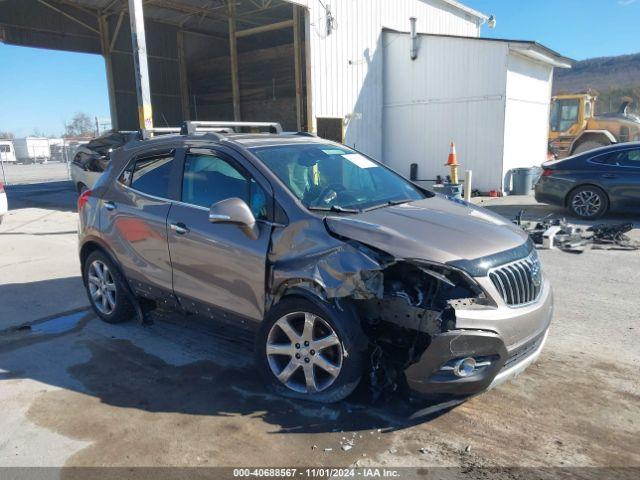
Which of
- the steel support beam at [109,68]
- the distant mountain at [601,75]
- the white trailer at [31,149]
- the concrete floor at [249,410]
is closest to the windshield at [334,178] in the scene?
the concrete floor at [249,410]

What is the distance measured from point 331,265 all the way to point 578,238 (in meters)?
6.20

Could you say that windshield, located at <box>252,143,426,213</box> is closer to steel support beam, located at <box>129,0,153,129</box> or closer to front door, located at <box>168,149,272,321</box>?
front door, located at <box>168,149,272,321</box>

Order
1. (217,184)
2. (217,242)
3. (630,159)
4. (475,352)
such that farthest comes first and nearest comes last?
(630,159), (217,184), (217,242), (475,352)

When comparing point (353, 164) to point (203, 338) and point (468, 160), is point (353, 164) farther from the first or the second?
point (468, 160)

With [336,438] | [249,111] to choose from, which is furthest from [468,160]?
[336,438]

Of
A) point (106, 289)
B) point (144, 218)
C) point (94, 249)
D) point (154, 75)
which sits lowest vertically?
point (106, 289)

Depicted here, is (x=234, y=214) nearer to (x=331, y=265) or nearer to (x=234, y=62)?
(x=331, y=265)

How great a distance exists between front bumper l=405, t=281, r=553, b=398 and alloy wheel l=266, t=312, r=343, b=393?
1.77ft

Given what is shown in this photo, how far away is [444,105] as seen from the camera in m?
15.0

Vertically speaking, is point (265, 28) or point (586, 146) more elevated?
point (265, 28)

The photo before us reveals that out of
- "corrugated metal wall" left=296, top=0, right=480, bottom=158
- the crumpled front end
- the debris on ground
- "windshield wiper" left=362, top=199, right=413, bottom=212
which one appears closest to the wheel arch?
the crumpled front end

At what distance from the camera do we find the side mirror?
3.56m

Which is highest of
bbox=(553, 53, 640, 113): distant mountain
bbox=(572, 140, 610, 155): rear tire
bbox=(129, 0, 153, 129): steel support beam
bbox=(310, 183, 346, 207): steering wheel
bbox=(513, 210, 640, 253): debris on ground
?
bbox=(553, 53, 640, 113): distant mountain

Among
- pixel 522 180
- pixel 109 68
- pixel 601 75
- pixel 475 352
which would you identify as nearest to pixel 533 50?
pixel 522 180
